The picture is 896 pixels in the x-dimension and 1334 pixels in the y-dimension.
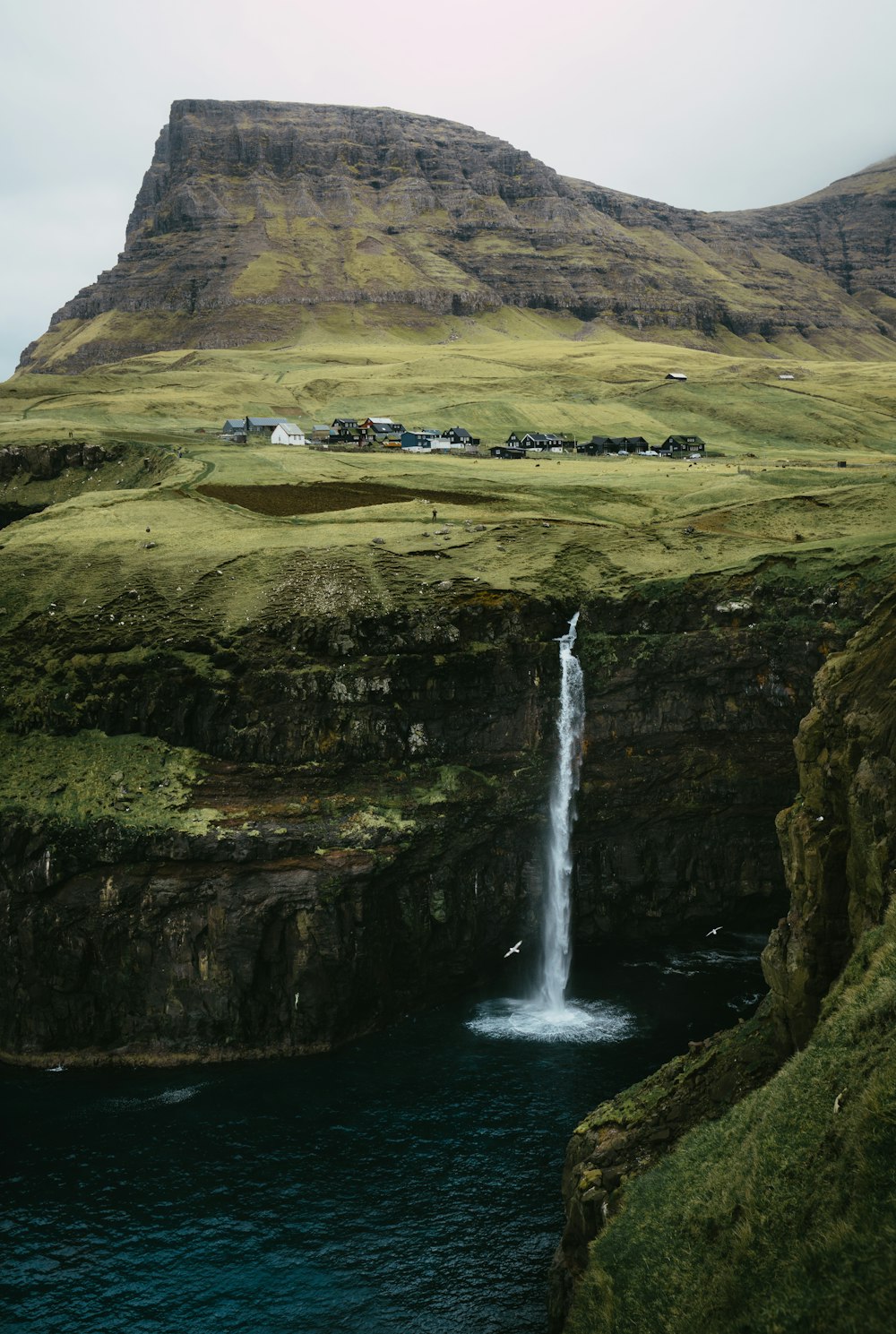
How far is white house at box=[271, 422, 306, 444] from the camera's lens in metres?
144

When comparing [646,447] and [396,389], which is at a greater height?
[396,389]

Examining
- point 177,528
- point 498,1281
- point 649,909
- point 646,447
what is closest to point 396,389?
point 646,447

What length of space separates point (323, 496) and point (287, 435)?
166 ft

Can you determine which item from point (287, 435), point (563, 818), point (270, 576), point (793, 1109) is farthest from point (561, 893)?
point (287, 435)

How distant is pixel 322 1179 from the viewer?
4600 centimetres

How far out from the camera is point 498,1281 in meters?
39.2

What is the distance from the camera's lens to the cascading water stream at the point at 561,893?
59781 mm

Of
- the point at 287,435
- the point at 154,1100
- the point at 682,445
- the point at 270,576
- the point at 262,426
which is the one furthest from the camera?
the point at 682,445

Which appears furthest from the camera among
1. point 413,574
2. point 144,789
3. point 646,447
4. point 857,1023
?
point 646,447

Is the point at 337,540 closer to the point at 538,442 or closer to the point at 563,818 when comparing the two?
the point at 563,818

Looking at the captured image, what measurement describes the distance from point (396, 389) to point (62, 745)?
147m

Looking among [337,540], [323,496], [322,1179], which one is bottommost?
[322,1179]

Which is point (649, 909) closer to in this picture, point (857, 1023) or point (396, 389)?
point (857, 1023)

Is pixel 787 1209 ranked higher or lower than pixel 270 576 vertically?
lower
